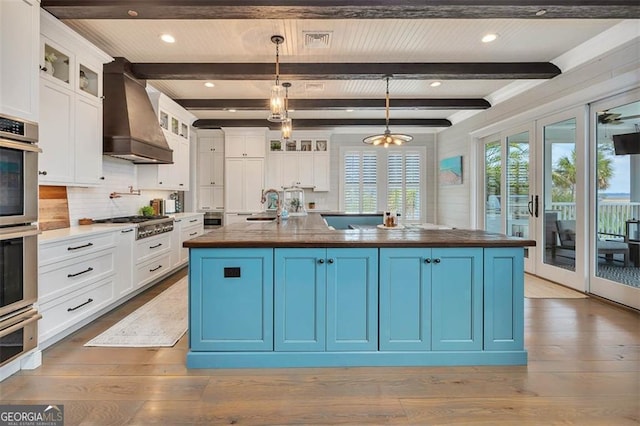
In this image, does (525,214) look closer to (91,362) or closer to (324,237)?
(324,237)

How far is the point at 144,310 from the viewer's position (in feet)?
11.5

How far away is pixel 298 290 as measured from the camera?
2285 mm

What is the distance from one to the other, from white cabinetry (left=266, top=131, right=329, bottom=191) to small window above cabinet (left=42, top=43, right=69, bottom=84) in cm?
461

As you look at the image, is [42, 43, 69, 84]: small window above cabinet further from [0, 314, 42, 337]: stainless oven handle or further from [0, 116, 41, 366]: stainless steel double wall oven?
[0, 314, 42, 337]: stainless oven handle

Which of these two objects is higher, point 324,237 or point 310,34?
point 310,34

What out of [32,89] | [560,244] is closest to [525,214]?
[560,244]

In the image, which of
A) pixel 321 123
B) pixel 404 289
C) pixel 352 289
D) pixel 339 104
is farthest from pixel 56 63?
pixel 321 123

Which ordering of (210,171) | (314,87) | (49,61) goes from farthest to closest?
(210,171) < (314,87) < (49,61)

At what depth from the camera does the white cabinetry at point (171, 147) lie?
489 cm

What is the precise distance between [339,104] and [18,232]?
4673 mm

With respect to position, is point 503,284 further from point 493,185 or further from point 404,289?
point 493,185

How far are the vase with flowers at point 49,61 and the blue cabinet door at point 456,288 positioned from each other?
3569 mm

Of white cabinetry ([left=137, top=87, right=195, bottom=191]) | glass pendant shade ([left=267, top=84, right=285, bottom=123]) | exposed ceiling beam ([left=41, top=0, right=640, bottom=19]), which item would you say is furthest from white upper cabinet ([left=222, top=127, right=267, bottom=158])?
exposed ceiling beam ([left=41, top=0, right=640, bottom=19])

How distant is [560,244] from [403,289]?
3455 mm
